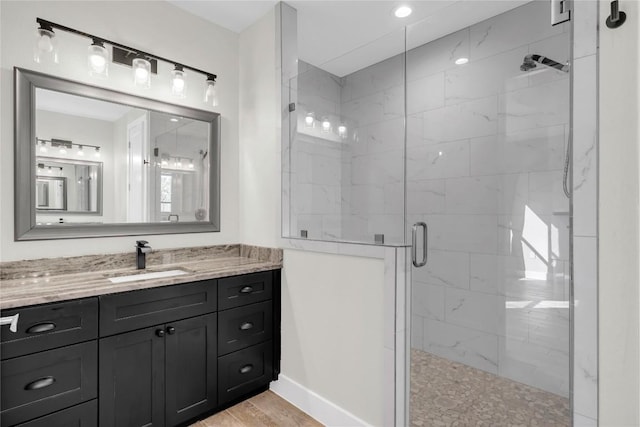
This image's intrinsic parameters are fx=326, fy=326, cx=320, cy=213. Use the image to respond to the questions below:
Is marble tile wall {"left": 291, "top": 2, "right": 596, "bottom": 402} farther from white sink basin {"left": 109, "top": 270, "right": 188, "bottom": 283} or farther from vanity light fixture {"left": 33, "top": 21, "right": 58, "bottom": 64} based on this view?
vanity light fixture {"left": 33, "top": 21, "right": 58, "bottom": 64}

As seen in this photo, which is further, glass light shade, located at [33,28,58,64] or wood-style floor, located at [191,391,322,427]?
wood-style floor, located at [191,391,322,427]

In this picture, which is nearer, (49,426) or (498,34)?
(49,426)

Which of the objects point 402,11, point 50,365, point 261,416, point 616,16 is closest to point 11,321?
point 50,365

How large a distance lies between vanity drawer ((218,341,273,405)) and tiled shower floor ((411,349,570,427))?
1.01 meters

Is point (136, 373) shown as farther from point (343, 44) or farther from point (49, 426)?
point (343, 44)

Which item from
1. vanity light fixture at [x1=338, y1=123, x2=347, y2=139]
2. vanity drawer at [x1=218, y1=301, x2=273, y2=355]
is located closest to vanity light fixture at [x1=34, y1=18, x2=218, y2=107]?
vanity light fixture at [x1=338, y1=123, x2=347, y2=139]

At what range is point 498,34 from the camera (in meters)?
1.86

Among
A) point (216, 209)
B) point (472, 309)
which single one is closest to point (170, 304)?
point (216, 209)

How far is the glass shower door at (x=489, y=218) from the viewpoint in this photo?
1.69m

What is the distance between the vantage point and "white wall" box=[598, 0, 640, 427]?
112 centimetres

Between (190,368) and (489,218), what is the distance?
2.00m

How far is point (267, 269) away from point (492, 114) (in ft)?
5.62

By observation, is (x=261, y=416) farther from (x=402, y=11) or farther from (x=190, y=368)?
(x=402, y=11)

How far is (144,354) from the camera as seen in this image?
171cm
